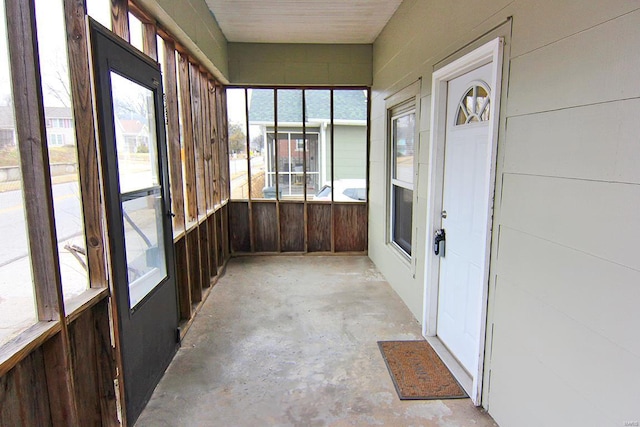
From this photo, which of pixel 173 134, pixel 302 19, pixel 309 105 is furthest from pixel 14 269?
pixel 309 105

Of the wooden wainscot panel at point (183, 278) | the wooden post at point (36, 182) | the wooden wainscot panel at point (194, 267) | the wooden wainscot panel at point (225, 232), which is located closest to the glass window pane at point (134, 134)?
the wooden post at point (36, 182)

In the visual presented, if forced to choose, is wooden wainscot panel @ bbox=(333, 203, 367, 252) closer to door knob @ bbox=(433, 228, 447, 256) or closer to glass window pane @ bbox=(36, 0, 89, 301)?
door knob @ bbox=(433, 228, 447, 256)

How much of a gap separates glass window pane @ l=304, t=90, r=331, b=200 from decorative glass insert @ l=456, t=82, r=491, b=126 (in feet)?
10.2

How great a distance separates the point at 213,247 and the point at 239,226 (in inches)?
46.2

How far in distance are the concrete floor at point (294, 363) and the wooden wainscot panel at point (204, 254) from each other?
0.62 feet

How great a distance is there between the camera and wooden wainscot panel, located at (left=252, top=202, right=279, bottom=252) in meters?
5.82

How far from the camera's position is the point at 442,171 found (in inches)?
119

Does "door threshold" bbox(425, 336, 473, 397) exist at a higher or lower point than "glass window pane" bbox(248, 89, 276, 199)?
lower

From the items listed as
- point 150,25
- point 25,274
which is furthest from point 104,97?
point 150,25

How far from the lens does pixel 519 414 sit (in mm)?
1940

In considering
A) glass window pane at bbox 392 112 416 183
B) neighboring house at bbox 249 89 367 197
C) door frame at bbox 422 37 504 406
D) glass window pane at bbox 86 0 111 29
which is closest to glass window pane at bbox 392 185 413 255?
glass window pane at bbox 392 112 416 183

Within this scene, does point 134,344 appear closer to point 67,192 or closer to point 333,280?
point 67,192

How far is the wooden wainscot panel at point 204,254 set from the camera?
422 centimetres

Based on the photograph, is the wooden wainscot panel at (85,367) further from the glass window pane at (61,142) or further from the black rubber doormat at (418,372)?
the black rubber doormat at (418,372)
